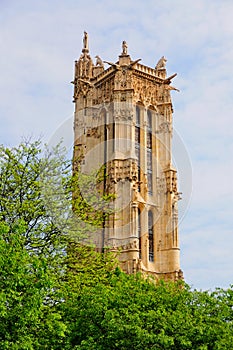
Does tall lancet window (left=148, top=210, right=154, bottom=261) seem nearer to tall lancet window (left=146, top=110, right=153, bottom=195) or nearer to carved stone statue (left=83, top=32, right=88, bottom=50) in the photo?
tall lancet window (left=146, top=110, right=153, bottom=195)

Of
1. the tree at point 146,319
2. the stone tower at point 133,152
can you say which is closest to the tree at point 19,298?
the tree at point 146,319

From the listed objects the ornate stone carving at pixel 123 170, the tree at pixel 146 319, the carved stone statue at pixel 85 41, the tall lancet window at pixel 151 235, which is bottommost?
the tree at pixel 146 319

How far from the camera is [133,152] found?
177ft

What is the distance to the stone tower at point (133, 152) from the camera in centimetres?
5138

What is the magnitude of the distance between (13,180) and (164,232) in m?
32.0

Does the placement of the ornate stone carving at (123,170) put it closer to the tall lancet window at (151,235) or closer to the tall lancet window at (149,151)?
the tall lancet window at (149,151)

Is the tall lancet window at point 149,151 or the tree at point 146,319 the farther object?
the tall lancet window at point 149,151

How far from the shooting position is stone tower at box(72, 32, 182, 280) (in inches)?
2023

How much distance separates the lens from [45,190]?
24938 millimetres

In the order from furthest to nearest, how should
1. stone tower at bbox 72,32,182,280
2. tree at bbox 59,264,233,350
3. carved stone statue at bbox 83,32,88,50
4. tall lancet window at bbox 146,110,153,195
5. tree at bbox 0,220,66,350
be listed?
carved stone statue at bbox 83,32,88,50 → tall lancet window at bbox 146,110,153,195 → stone tower at bbox 72,32,182,280 → tree at bbox 59,264,233,350 → tree at bbox 0,220,66,350

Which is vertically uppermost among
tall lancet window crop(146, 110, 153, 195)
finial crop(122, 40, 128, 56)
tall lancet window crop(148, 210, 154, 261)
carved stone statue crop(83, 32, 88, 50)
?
carved stone statue crop(83, 32, 88, 50)

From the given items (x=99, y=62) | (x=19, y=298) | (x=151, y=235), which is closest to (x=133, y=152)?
(x=151, y=235)

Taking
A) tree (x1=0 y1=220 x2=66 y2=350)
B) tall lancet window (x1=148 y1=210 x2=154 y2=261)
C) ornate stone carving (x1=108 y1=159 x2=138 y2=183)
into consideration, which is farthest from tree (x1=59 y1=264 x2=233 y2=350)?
tall lancet window (x1=148 y1=210 x2=154 y2=261)

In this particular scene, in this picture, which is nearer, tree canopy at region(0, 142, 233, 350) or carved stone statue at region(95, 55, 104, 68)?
tree canopy at region(0, 142, 233, 350)
